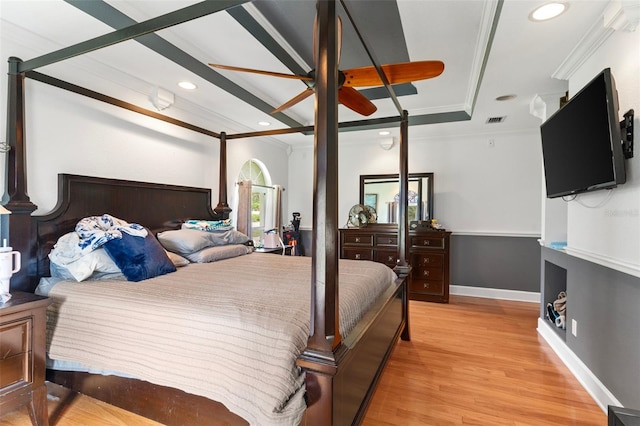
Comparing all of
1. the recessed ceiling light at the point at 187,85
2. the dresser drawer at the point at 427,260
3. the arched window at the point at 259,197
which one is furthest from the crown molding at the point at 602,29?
the arched window at the point at 259,197

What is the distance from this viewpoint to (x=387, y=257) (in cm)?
453

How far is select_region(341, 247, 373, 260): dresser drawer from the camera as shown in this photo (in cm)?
463

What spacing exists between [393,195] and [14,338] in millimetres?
4388

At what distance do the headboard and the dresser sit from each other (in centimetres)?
224

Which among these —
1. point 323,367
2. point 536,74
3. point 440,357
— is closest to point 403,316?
point 440,357

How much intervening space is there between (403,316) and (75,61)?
3.46 meters

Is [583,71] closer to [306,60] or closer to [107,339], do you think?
[306,60]

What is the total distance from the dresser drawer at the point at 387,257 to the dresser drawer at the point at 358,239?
0.58 ft

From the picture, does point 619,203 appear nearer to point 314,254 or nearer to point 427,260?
point 314,254

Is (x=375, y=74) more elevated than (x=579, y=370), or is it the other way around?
(x=375, y=74)

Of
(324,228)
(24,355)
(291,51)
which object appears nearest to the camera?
(324,228)

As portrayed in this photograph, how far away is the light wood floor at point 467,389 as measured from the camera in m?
1.87

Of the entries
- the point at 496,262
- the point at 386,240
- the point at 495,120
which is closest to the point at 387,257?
the point at 386,240

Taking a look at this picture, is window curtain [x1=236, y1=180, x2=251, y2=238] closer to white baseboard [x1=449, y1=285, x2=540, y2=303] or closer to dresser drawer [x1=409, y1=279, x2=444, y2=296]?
dresser drawer [x1=409, y1=279, x2=444, y2=296]
